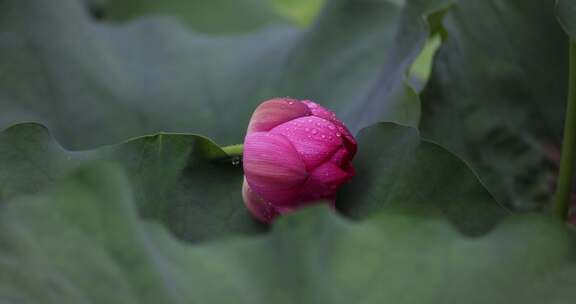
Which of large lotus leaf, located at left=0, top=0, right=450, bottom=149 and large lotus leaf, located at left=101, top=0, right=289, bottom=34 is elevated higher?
large lotus leaf, located at left=0, top=0, right=450, bottom=149

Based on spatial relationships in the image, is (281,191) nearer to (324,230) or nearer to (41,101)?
(324,230)

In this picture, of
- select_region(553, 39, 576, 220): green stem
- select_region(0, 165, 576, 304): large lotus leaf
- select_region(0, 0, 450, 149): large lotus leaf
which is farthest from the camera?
select_region(0, 0, 450, 149): large lotus leaf

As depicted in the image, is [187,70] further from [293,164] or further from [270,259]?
[270,259]

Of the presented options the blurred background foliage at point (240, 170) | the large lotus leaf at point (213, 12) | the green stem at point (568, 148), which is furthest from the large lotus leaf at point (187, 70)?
the large lotus leaf at point (213, 12)

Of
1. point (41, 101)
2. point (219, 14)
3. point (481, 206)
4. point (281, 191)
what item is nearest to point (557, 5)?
point (481, 206)

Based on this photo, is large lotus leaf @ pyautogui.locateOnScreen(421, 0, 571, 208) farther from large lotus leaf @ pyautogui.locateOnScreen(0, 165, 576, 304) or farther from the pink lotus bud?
large lotus leaf @ pyautogui.locateOnScreen(0, 165, 576, 304)

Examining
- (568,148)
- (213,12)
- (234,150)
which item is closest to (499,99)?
(568,148)

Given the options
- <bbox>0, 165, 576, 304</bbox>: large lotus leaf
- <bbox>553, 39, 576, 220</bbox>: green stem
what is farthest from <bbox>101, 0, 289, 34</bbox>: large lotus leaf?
<bbox>0, 165, 576, 304</bbox>: large lotus leaf
